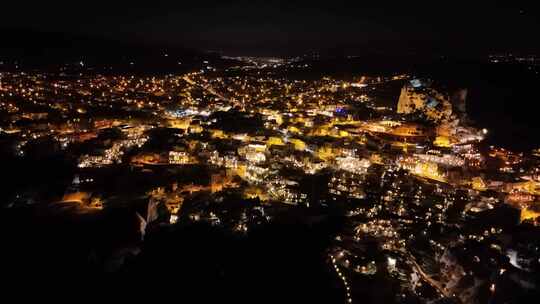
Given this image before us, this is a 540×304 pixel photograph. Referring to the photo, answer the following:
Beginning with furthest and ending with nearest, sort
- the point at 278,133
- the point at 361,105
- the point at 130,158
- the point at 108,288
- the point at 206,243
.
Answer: the point at 361,105, the point at 278,133, the point at 130,158, the point at 206,243, the point at 108,288

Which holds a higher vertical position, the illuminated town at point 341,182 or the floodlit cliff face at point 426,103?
the floodlit cliff face at point 426,103

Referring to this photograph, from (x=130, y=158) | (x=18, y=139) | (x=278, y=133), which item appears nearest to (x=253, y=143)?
(x=278, y=133)

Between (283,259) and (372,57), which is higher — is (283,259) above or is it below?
below

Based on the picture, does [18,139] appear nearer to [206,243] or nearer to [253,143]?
[253,143]

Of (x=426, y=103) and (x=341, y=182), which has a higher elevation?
(x=426, y=103)

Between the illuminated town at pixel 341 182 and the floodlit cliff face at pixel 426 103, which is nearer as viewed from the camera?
the illuminated town at pixel 341 182

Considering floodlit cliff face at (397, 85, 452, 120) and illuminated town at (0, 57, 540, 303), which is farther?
floodlit cliff face at (397, 85, 452, 120)

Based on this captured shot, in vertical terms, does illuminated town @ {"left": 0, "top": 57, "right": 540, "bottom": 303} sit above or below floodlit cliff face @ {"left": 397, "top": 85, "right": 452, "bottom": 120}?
below

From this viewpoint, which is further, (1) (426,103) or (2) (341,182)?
(1) (426,103)
